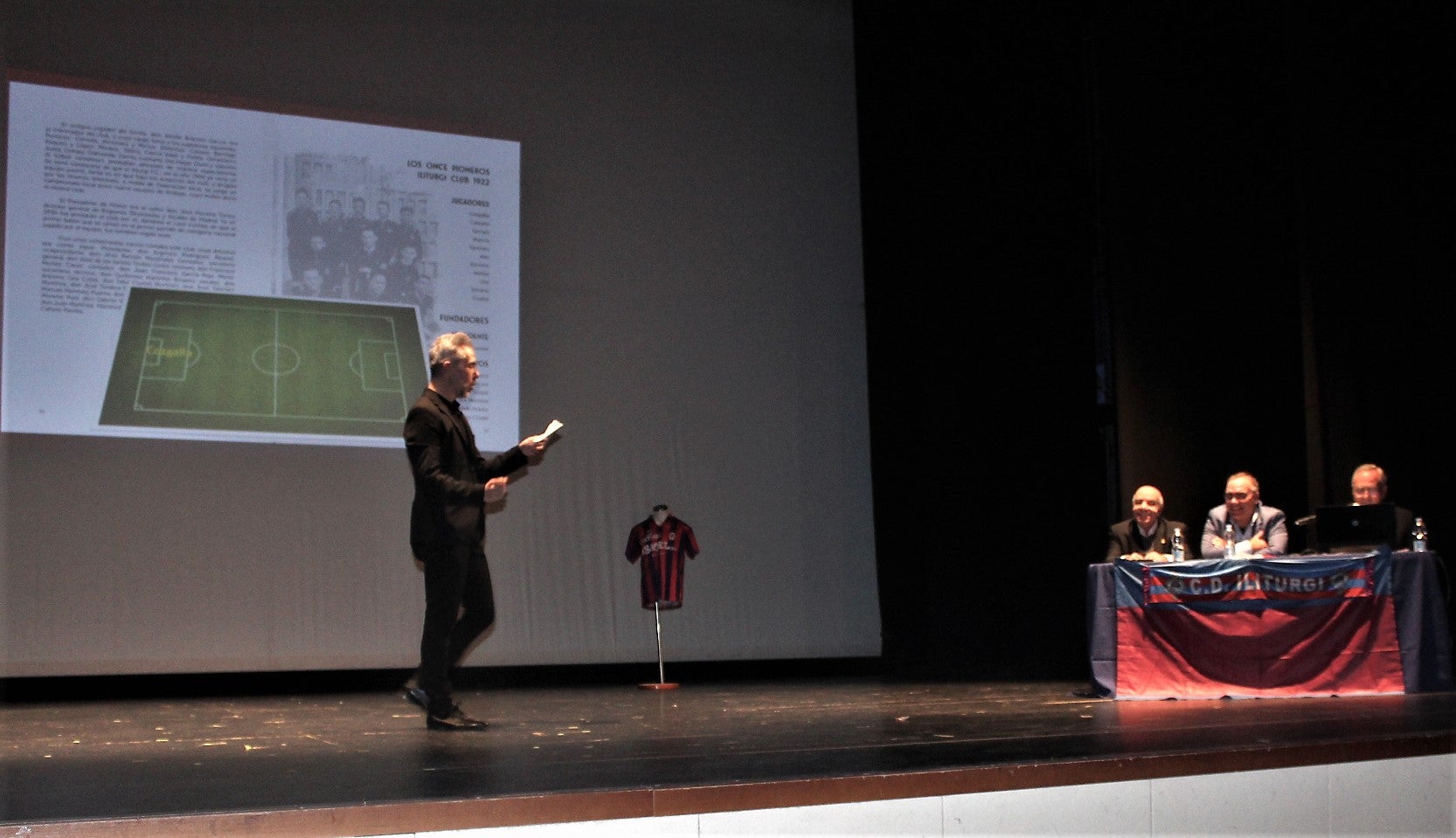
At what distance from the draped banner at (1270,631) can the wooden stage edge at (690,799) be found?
5.38 feet

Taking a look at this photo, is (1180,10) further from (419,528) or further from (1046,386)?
(419,528)

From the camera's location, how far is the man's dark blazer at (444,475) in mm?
3547

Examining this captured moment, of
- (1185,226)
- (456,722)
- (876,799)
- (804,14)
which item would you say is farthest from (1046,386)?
(876,799)

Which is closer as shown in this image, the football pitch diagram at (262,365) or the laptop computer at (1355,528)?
the laptop computer at (1355,528)

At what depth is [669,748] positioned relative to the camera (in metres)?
3.24

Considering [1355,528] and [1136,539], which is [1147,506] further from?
[1355,528]

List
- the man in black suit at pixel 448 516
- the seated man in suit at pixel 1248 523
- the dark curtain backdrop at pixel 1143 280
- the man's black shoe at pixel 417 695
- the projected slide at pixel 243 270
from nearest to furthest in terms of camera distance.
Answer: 1. the man in black suit at pixel 448 516
2. the man's black shoe at pixel 417 695
3. the seated man in suit at pixel 1248 523
4. the projected slide at pixel 243 270
5. the dark curtain backdrop at pixel 1143 280

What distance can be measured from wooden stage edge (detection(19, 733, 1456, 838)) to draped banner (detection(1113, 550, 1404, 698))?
1.64m

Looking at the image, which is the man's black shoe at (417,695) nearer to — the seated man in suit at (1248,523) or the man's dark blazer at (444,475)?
the man's dark blazer at (444,475)

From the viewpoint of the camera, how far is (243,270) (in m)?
6.03

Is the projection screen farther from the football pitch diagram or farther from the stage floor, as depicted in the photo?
Answer: the stage floor

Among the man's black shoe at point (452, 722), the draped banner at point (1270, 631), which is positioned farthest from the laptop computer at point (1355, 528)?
the man's black shoe at point (452, 722)

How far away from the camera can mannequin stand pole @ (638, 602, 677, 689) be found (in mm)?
6297

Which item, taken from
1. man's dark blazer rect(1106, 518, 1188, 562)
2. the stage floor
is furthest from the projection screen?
man's dark blazer rect(1106, 518, 1188, 562)
